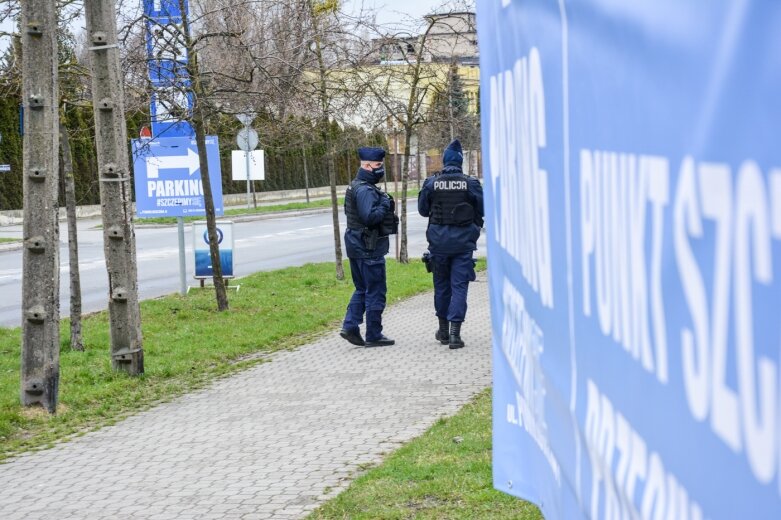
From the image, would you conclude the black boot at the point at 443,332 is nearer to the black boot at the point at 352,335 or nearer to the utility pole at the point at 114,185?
the black boot at the point at 352,335

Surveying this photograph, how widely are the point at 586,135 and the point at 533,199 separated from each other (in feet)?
2.18

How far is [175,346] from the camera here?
12367mm

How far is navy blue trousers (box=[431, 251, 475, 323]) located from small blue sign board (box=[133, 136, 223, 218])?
513 cm

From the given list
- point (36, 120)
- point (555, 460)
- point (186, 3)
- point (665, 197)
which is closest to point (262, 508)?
point (555, 460)

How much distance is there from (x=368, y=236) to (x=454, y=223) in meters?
0.83

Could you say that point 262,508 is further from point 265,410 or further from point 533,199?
point 533,199

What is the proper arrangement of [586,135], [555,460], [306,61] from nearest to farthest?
[586,135] → [555,460] → [306,61]

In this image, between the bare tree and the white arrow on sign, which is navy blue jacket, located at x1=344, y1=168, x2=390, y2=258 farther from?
the bare tree

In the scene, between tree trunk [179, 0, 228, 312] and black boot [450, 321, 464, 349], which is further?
tree trunk [179, 0, 228, 312]

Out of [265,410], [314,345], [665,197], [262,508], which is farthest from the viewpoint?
[314,345]

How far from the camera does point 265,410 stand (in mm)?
9070

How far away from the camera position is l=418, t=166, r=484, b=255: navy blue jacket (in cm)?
1155

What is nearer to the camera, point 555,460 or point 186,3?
point 555,460

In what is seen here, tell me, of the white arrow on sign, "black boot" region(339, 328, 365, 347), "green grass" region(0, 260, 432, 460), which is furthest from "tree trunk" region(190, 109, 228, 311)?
"black boot" region(339, 328, 365, 347)
